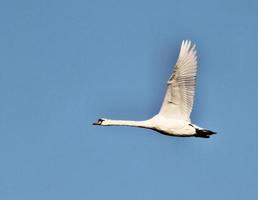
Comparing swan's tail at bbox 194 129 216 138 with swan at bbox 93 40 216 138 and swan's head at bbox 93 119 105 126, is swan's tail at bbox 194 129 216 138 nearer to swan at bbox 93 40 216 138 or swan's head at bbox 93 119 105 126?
swan at bbox 93 40 216 138

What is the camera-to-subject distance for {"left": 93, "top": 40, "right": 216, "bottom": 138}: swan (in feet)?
316

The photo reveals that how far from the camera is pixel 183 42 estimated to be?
3812 inches

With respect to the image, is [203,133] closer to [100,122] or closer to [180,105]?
[180,105]

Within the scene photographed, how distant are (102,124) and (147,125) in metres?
2.02

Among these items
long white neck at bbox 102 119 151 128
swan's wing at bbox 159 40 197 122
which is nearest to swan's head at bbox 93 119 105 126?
long white neck at bbox 102 119 151 128

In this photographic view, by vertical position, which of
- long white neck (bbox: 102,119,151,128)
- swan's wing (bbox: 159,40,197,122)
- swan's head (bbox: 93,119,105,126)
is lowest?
swan's head (bbox: 93,119,105,126)

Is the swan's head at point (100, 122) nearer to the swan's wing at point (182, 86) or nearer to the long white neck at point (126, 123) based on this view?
the long white neck at point (126, 123)

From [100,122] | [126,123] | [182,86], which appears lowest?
[100,122]

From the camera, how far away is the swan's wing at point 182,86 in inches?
3789

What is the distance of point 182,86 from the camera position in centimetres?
9631

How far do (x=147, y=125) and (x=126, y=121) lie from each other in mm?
985

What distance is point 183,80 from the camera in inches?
3789

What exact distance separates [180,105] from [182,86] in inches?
36.0

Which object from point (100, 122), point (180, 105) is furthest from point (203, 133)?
point (100, 122)
